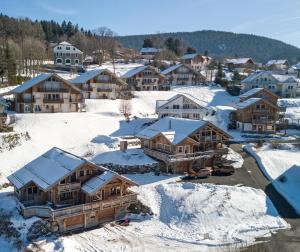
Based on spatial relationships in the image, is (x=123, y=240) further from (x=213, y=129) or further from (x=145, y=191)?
(x=213, y=129)

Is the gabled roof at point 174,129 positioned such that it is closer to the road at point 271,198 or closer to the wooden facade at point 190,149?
the wooden facade at point 190,149

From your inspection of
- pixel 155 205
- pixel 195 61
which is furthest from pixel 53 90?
pixel 195 61

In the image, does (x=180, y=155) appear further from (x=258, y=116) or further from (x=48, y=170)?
(x=258, y=116)

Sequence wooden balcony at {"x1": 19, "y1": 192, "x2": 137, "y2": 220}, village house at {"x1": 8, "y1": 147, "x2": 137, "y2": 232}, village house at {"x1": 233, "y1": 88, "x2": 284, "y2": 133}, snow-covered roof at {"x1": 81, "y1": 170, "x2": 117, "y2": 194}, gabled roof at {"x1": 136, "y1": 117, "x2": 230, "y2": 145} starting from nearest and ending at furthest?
wooden balcony at {"x1": 19, "y1": 192, "x2": 137, "y2": 220}, village house at {"x1": 8, "y1": 147, "x2": 137, "y2": 232}, snow-covered roof at {"x1": 81, "y1": 170, "x2": 117, "y2": 194}, gabled roof at {"x1": 136, "y1": 117, "x2": 230, "y2": 145}, village house at {"x1": 233, "y1": 88, "x2": 284, "y2": 133}

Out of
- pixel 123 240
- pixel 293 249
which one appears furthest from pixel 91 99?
pixel 293 249

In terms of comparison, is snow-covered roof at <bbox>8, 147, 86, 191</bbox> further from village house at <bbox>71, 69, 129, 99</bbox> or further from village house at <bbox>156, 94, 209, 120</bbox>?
village house at <bbox>71, 69, 129, 99</bbox>

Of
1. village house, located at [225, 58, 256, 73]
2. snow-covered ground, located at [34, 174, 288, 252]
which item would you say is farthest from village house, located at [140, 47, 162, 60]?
snow-covered ground, located at [34, 174, 288, 252]

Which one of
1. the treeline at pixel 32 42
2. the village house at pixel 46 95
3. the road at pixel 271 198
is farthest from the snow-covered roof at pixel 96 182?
the treeline at pixel 32 42
